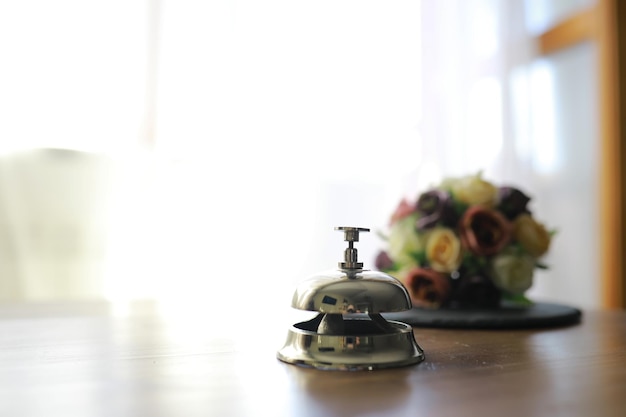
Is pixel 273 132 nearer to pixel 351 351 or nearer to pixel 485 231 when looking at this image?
pixel 485 231

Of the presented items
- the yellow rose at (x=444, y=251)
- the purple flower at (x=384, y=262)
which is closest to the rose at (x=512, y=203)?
the yellow rose at (x=444, y=251)

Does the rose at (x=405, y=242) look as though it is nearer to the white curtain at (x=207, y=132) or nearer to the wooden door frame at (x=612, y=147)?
the white curtain at (x=207, y=132)

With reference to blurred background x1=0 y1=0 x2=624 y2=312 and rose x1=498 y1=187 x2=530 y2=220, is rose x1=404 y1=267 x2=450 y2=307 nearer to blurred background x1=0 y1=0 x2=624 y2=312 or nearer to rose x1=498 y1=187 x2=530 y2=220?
rose x1=498 y1=187 x2=530 y2=220

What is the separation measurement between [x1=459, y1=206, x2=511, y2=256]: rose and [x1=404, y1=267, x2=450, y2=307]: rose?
0.07 metres

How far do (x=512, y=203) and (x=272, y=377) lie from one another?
702mm

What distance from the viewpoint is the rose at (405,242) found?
3.63 feet

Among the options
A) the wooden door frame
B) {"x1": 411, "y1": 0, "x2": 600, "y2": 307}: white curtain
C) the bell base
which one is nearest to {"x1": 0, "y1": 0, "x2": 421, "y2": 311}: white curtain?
{"x1": 411, "y1": 0, "x2": 600, "y2": 307}: white curtain

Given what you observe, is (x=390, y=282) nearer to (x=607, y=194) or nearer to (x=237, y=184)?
(x=237, y=184)

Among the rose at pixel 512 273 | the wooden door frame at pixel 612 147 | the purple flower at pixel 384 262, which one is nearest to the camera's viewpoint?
the rose at pixel 512 273

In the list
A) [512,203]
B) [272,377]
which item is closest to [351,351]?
[272,377]

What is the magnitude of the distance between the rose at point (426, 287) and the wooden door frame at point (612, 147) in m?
1.58

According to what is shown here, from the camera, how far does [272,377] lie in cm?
55

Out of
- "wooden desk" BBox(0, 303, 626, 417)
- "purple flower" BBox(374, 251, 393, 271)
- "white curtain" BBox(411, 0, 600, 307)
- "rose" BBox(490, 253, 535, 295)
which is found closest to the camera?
"wooden desk" BBox(0, 303, 626, 417)

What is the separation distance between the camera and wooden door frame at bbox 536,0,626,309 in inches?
93.7
